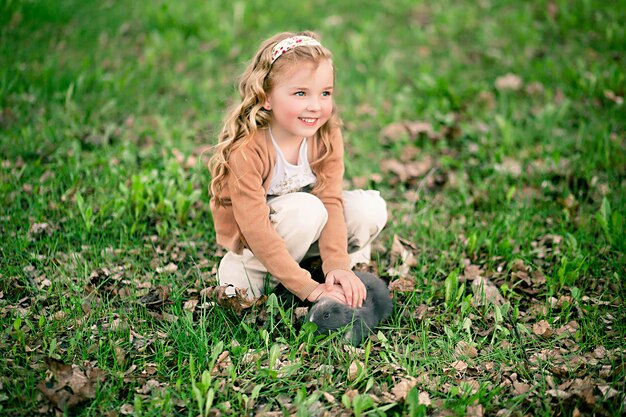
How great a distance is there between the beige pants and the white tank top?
71mm

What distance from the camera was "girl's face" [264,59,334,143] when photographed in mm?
2725

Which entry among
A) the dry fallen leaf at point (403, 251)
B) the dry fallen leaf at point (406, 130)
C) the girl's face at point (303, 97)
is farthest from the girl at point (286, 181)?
the dry fallen leaf at point (406, 130)

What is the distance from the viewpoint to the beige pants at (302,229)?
2877mm

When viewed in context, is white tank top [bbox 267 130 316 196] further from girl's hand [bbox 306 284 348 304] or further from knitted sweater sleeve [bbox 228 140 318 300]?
girl's hand [bbox 306 284 348 304]

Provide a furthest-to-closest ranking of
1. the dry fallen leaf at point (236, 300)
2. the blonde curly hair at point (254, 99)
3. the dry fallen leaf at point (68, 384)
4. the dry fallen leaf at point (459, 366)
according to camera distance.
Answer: the dry fallen leaf at point (236, 300) < the blonde curly hair at point (254, 99) < the dry fallen leaf at point (459, 366) < the dry fallen leaf at point (68, 384)

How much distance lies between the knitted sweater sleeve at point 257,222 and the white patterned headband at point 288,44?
445 millimetres

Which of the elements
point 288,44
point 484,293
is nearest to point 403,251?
point 484,293

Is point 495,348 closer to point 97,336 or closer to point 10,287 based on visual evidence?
point 97,336

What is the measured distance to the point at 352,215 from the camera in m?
3.14

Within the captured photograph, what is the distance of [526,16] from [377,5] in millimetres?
1631

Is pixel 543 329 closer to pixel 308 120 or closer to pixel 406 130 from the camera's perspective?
pixel 308 120

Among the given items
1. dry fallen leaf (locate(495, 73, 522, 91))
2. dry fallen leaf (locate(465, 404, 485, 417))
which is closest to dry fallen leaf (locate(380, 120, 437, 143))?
dry fallen leaf (locate(495, 73, 522, 91))

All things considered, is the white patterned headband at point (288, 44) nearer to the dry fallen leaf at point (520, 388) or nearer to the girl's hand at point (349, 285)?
the girl's hand at point (349, 285)

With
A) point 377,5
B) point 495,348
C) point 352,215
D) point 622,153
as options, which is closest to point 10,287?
point 352,215
